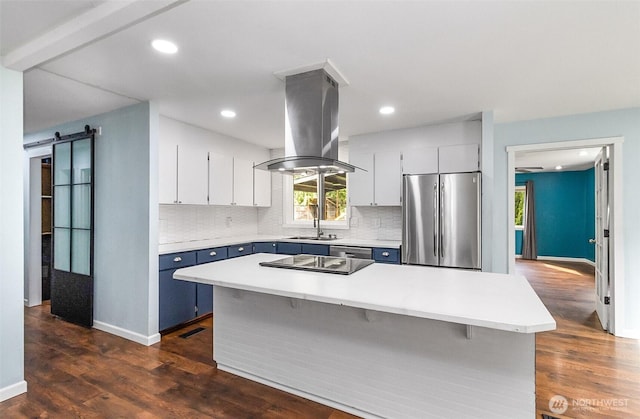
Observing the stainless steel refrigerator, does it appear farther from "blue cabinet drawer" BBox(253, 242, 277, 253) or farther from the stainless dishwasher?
"blue cabinet drawer" BBox(253, 242, 277, 253)

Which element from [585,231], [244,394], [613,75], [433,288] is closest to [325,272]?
[433,288]

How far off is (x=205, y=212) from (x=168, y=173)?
1.14m

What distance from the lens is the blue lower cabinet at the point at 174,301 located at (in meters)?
3.31

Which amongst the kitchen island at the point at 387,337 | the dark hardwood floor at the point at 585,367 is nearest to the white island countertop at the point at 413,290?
the kitchen island at the point at 387,337

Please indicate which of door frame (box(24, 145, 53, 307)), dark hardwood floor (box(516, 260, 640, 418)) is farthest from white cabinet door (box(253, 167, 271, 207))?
dark hardwood floor (box(516, 260, 640, 418))

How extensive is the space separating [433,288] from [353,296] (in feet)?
1.66

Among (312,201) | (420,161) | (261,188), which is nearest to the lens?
(420,161)

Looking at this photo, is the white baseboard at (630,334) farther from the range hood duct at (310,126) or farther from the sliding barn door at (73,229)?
the sliding barn door at (73,229)

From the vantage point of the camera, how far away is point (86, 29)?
1.72 m

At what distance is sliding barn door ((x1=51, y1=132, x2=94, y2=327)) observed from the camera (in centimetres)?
358

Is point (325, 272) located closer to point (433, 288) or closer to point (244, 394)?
point (433, 288)

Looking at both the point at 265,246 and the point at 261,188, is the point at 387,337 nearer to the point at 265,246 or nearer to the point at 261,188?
the point at 265,246

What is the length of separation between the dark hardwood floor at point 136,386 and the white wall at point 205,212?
1.42 m

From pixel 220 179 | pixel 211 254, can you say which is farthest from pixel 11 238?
pixel 220 179
